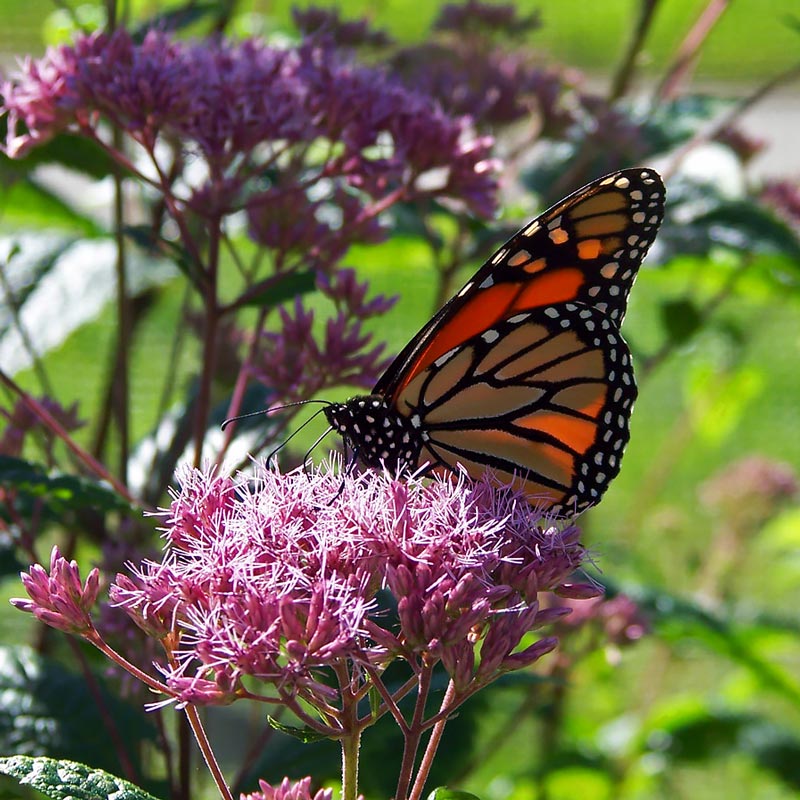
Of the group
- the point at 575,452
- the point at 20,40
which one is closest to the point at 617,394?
the point at 575,452

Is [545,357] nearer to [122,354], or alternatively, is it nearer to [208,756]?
[122,354]

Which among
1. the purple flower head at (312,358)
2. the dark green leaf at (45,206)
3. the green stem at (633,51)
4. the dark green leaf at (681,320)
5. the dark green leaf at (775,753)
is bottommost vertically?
the dark green leaf at (775,753)

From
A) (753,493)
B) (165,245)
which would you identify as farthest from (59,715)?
(753,493)

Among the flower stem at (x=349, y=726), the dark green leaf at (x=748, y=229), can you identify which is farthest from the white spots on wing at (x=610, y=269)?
the flower stem at (x=349, y=726)

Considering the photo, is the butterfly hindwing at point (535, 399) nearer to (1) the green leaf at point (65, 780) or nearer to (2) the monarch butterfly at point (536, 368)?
(2) the monarch butterfly at point (536, 368)

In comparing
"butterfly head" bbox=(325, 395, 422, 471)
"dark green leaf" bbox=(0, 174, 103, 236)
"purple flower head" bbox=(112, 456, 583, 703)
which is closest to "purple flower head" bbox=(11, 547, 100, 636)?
"purple flower head" bbox=(112, 456, 583, 703)

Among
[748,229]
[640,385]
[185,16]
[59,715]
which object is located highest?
[185,16]

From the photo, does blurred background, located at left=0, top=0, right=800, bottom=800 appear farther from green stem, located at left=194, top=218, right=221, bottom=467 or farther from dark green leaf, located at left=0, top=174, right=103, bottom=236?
green stem, located at left=194, top=218, right=221, bottom=467
